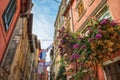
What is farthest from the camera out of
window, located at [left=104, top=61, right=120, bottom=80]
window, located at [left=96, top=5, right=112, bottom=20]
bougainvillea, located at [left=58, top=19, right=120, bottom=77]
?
window, located at [left=96, top=5, right=112, bottom=20]

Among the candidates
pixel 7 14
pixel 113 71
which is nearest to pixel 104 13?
pixel 113 71

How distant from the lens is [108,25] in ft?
16.2

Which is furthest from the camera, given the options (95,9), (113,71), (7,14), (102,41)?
(95,9)

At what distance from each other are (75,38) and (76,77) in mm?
2343

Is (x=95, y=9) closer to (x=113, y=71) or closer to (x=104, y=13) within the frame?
(x=104, y=13)

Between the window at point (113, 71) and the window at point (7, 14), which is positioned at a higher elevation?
the window at point (7, 14)

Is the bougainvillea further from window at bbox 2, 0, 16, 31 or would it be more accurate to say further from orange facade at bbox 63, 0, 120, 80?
window at bbox 2, 0, 16, 31

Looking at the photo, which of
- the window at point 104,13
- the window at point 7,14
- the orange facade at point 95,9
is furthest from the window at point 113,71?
the window at point 7,14

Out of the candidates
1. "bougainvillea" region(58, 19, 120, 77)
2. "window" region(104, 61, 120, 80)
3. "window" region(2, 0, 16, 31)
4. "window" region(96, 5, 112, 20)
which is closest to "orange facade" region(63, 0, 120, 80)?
"window" region(96, 5, 112, 20)

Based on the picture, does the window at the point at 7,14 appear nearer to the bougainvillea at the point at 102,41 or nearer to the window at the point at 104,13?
the bougainvillea at the point at 102,41

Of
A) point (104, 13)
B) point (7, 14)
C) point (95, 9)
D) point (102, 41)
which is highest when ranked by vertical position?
point (95, 9)

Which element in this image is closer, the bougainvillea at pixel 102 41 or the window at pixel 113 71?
the bougainvillea at pixel 102 41

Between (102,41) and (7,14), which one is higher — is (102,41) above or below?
below

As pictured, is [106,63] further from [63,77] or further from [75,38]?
[63,77]
